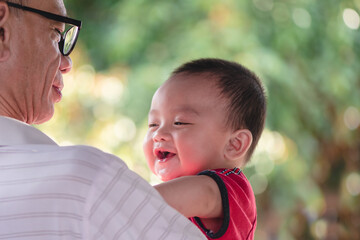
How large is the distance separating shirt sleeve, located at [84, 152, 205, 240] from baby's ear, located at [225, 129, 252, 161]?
0.37 m

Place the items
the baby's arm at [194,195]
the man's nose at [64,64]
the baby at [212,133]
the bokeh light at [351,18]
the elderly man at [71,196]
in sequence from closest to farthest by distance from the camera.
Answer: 1. the elderly man at [71,196]
2. the baby's arm at [194,195]
3. the baby at [212,133]
4. the man's nose at [64,64]
5. the bokeh light at [351,18]

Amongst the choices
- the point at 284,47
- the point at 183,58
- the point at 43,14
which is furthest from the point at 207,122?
the point at 284,47

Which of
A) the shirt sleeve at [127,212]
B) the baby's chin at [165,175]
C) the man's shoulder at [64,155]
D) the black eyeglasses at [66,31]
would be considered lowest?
the shirt sleeve at [127,212]

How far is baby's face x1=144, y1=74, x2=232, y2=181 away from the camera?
118 centimetres

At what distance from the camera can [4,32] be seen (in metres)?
1.02

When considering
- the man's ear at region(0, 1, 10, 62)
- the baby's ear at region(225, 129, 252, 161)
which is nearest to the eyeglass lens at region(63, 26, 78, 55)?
the man's ear at region(0, 1, 10, 62)

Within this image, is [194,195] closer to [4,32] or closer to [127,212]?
[127,212]

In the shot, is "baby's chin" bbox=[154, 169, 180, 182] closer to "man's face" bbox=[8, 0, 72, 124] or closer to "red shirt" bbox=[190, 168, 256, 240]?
"red shirt" bbox=[190, 168, 256, 240]

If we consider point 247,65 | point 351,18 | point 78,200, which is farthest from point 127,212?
point 351,18

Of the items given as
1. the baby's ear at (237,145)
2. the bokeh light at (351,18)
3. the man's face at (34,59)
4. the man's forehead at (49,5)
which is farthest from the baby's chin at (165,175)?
the bokeh light at (351,18)

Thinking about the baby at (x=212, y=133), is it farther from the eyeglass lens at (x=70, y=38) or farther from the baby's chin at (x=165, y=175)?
the eyeglass lens at (x=70, y=38)

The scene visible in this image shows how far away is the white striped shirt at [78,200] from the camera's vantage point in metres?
0.81

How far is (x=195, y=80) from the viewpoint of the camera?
1.24 meters

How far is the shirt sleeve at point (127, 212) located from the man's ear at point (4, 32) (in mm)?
312
